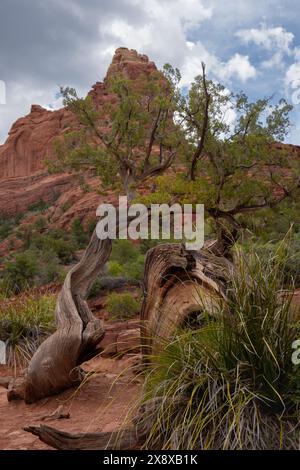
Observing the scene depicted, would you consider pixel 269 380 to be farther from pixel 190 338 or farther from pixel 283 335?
pixel 190 338

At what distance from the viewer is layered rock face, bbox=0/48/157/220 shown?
67.1 metres

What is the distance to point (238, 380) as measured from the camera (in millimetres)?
3162

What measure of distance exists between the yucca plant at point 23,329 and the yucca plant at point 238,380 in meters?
4.46

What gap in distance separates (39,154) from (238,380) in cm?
8472

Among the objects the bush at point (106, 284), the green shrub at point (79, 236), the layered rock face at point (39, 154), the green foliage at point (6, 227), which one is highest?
the layered rock face at point (39, 154)

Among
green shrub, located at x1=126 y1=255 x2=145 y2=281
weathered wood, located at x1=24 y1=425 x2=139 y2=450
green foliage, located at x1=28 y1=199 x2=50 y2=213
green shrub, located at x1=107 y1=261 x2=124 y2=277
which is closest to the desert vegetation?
weathered wood, located at x1=24 y1=425 x2=139 y2=450

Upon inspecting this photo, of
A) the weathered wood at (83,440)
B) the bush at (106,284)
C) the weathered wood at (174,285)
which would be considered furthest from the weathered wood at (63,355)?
the bush at (106,284)

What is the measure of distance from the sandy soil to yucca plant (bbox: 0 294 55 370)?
83 cm

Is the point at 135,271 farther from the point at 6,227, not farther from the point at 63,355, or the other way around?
the point at 6,227

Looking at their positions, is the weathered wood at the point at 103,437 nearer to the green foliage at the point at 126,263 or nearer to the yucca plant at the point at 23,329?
the yucca plant at the point at 23,329

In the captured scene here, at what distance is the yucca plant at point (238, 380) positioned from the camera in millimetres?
3008

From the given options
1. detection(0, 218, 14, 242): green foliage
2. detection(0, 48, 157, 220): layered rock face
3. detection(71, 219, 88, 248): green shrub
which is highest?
detection(0, 48, 157, 220): layered rock face

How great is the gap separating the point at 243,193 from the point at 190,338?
33.4ft

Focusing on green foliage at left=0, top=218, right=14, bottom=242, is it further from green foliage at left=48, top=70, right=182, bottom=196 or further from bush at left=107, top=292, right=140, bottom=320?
bush at left=107, top=292, right=140, bottom=320
